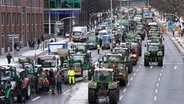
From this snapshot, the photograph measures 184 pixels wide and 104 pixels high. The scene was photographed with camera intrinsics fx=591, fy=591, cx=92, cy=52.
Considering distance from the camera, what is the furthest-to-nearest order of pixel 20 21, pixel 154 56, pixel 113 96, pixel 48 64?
pixel 20 21 → pixel 154 56 → pixel 48 64 → pixel 113 96

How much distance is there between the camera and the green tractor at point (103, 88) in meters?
35.8

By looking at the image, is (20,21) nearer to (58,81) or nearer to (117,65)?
(117,65)

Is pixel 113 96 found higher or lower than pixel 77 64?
lower

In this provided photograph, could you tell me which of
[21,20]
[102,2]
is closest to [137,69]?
[21,20]

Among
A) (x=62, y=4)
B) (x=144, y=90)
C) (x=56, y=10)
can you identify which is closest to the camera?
(x=144, y=90)

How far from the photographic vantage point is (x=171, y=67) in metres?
62.9

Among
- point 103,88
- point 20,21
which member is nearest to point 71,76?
point 103,88

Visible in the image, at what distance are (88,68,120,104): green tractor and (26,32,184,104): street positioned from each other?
54.7 inches

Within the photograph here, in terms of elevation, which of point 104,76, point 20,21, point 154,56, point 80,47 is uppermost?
point 20,21

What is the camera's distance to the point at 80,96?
134ft

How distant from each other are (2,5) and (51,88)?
3953 centimetres

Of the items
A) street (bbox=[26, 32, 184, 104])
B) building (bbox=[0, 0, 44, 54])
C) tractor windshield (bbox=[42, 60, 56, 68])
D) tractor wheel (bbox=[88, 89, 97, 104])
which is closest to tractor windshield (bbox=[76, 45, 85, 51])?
building (bbox=[0, 0, 44, 54])

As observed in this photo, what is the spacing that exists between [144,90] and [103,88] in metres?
8.38

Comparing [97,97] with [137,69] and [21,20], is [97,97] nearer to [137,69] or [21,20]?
[137,69]
